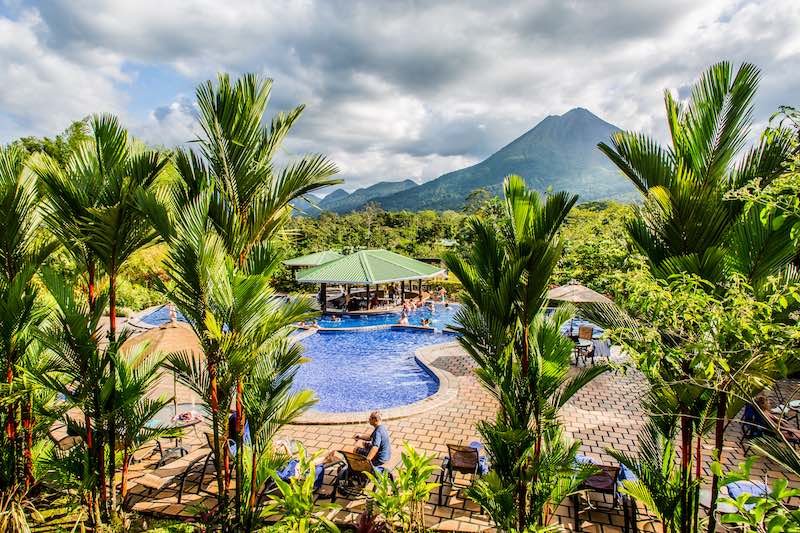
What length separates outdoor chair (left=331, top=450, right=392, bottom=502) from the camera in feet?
15.7

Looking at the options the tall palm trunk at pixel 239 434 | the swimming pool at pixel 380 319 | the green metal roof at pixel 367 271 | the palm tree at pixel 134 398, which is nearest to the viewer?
the tall palm trunk at pixel 239 434

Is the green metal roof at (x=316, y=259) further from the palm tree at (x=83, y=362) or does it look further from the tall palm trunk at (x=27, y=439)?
the palm tree at (x=83, y=362)

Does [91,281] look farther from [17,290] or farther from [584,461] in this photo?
[584,461]

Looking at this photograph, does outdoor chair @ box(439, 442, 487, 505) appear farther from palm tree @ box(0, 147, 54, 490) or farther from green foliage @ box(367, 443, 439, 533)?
palm tree @ box(0, 147, 54, 490)

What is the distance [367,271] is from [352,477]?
39.1 ft

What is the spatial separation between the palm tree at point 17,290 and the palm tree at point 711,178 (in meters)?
5.17

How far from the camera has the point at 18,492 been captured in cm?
401

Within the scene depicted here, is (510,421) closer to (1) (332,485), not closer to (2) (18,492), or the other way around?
(1) (332,485)

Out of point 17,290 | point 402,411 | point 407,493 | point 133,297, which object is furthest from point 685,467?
point 133,297

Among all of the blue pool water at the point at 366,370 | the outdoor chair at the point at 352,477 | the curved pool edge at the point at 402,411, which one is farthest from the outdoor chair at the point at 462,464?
the blue pool water at the point at 366,370

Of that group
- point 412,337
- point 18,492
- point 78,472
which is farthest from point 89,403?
point 412,337

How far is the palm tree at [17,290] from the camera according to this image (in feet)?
11.7

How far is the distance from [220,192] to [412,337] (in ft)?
41.8

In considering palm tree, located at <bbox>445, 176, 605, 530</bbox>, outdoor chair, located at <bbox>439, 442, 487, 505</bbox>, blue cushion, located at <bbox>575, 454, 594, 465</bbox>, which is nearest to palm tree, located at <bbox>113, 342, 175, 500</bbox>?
palm tree, located at <bbox>445, 176, 605, 530</bbox>
